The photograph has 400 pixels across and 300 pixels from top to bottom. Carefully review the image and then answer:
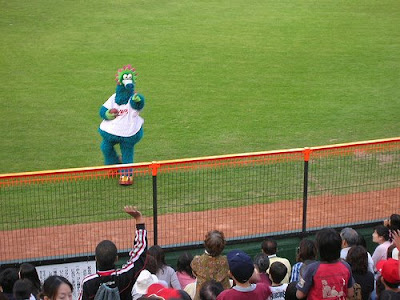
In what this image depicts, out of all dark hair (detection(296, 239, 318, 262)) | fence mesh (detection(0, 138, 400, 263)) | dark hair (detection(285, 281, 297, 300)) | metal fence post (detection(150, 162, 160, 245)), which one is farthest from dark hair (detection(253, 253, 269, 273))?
metal fence post (detection(150, 162, 160, 245))

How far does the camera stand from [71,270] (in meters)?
8.01

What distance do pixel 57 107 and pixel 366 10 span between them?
12302 millimetres

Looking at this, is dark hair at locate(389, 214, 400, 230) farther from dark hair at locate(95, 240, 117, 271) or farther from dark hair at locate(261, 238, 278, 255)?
dark hair at locate(95, 240, 117, 271)

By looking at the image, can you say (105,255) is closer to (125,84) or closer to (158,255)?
(158,255)

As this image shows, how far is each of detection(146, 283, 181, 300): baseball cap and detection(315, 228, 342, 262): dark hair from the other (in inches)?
47.1

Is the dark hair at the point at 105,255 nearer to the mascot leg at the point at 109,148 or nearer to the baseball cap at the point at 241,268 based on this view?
the baseball cap at the point at 241,268

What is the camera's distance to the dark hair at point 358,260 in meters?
6.67

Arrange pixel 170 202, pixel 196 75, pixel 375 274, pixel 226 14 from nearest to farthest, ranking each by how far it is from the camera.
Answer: pixel 375 274 < pixel 170 202 < pixel 196 75 < pixel 226 14

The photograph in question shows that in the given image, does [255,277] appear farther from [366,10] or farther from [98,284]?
[366,10]

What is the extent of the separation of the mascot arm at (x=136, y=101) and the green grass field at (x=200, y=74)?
1.28 meters

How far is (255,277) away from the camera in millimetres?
6145

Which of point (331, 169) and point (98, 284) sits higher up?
point (331, 169)

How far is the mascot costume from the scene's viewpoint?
37.5ft

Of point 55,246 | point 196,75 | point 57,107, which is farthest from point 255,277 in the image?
point 196,75
